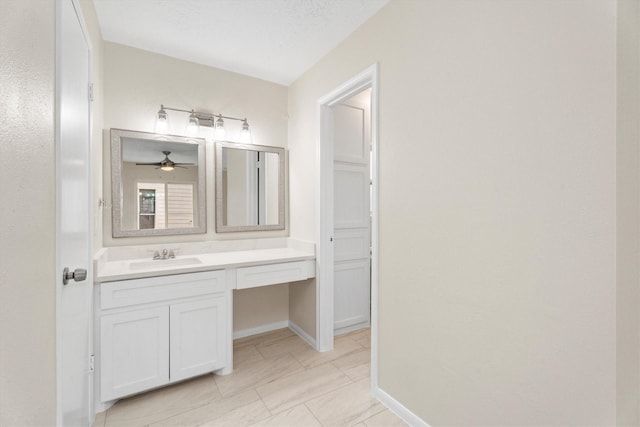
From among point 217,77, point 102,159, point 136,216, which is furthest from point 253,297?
point 217,77

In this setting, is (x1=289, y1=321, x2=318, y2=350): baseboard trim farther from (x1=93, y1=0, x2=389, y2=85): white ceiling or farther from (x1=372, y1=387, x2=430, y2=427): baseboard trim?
(x1=93, y1=0, x2=389, y2=85): white ceiling

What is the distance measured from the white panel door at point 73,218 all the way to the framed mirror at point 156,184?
713 mm

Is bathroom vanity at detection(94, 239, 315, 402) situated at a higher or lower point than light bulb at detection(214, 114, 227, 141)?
lower

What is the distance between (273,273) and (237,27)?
6.09 ft

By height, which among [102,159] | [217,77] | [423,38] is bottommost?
[102,159]

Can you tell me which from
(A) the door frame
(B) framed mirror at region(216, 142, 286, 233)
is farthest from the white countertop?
(B) framed mirror at region(216, 142, 286, 233)

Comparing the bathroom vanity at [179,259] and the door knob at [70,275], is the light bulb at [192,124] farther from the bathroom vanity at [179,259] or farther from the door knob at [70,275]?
the door knob at [70,275]

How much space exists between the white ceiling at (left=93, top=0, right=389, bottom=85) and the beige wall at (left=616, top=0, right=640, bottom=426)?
131cm

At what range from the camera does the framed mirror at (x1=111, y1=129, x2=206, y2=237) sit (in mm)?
2334

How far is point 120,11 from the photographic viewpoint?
1.95 metres

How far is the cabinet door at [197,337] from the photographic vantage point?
2.01 metres

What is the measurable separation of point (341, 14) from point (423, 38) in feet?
2.17

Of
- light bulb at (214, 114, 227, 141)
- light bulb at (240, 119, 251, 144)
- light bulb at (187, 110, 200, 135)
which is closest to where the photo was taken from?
light bulb at (187, 110, 200, 135)

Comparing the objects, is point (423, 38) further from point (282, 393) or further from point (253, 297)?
point (253, 297)
